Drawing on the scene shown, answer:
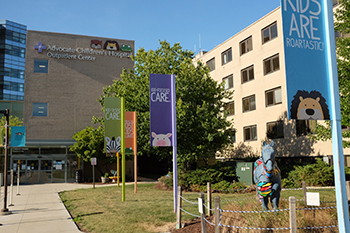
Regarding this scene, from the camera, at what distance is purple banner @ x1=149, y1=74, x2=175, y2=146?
12289mm

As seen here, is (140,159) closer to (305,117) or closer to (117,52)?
(117,52)

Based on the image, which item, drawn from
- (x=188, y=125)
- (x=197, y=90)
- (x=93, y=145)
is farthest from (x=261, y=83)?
(x=93, y=145)

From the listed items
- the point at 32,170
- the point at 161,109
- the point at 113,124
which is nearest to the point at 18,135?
the point at 113,124

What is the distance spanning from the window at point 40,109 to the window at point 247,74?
21.5m

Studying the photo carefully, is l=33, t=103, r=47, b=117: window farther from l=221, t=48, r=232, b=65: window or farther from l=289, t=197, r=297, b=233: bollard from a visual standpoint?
l=289, t=197, r=297, b=233: bollard

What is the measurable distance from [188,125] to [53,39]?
74.3 ft

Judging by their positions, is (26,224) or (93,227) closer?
(93,227)

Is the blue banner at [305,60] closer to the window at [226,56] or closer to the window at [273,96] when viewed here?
the window at [273,96]

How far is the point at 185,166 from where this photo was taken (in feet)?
77.8

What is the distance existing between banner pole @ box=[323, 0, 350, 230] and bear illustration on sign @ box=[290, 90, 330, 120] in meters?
0.19


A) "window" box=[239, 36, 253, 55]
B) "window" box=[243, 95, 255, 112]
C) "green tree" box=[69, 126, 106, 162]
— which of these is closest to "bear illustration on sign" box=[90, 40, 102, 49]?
"green tree" box=[69, 126, 106, 162]

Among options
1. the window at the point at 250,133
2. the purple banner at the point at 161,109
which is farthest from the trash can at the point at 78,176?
the purple banner at the point at 161,109

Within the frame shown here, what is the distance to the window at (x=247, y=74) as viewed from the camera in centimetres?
3198

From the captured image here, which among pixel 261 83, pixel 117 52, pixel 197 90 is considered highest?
pixel 117 52
